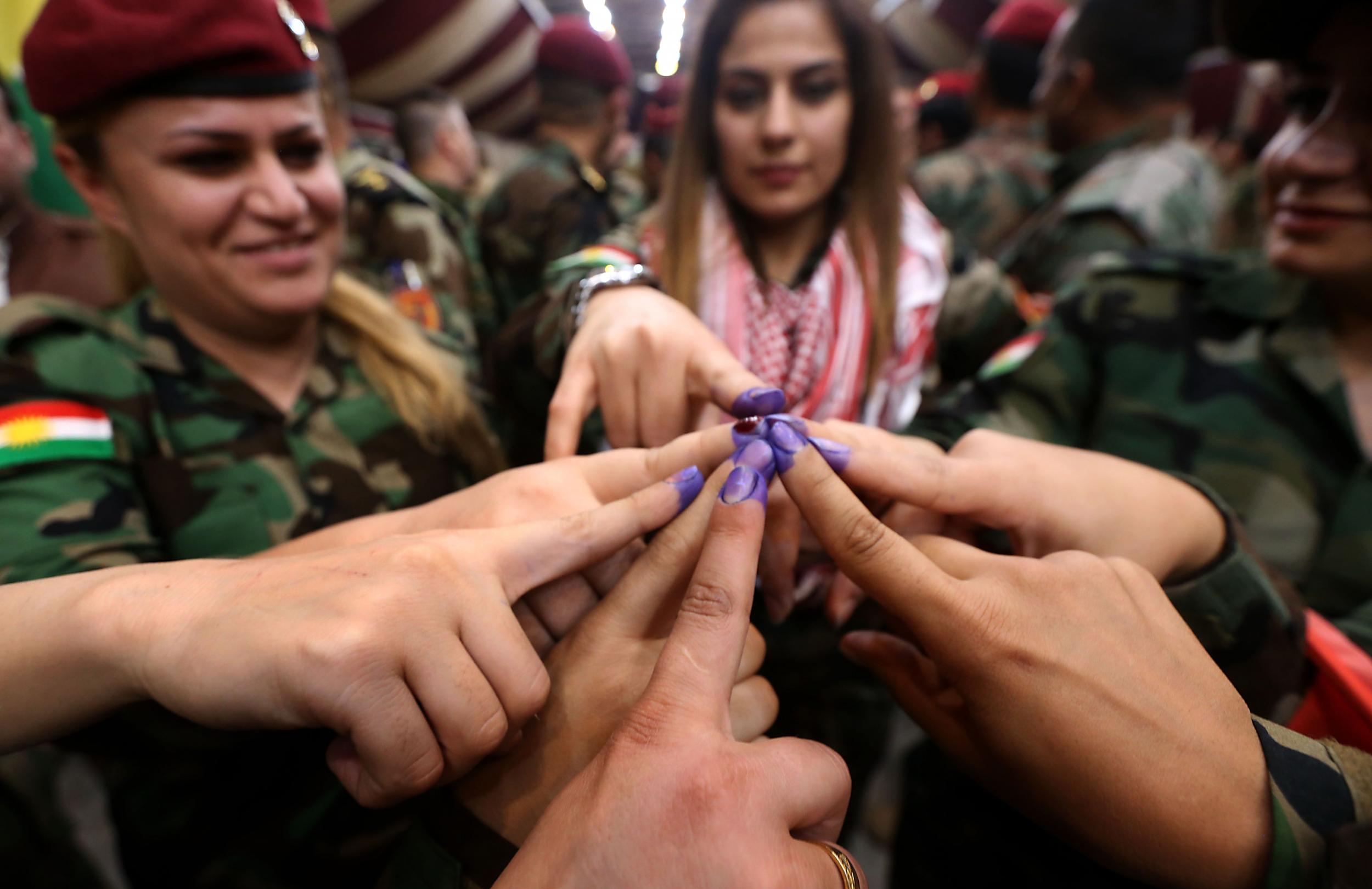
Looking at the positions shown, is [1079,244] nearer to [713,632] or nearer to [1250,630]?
[1250,630]

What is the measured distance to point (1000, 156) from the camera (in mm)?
2525

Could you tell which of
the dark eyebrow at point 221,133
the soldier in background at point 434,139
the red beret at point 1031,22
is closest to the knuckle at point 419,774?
the dark eyebrow at point 221,133

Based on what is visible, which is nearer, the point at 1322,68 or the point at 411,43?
the point at 1322,68

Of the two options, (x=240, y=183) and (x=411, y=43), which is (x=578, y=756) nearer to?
(x=240, y=183)

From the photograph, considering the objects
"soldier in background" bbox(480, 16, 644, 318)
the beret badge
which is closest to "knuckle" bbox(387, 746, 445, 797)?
the beret badge

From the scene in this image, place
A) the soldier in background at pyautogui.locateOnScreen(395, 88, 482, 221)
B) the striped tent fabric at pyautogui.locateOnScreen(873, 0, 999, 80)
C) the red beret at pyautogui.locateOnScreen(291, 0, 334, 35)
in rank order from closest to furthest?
the red beret at pyautogui.locateOnScreen(291, 0, 334, 35)
the soldier in background at pyautogui.locateOnScreen(395, 88, 482, 221)
the striped tent fabric at pyautogui.locateOnScreen(873, 0, 999, 80)

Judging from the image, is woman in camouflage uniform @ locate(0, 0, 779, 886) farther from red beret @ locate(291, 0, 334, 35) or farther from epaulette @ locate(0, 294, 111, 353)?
red beret @ locate(291, 0, 334, 35)

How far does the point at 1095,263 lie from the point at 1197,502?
56cm

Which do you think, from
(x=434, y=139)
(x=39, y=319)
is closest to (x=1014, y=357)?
(x=39, y=319)

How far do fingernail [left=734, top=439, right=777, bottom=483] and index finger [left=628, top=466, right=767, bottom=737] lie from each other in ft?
0.15

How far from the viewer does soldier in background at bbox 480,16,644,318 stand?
79.4 inches

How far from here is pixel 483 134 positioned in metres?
5.23

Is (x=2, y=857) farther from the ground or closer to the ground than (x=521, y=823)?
closer to the ground

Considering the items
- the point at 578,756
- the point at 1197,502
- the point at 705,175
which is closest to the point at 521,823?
the point at 578,756
